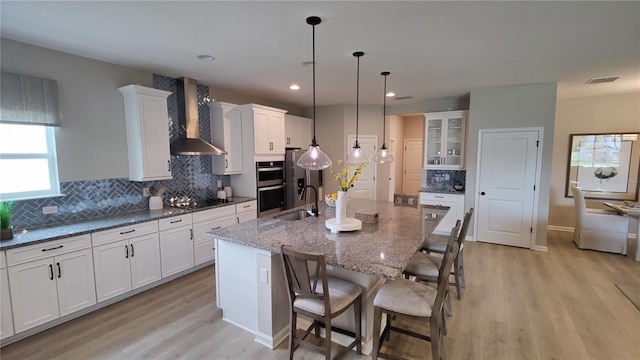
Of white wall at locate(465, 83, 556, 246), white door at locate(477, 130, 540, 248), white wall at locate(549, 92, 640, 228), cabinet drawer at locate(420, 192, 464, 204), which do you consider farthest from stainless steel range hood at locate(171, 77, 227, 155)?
white wall at locate(549, 92, 640, 228)

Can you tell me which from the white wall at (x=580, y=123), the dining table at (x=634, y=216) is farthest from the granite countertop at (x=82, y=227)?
the white wall at (x=580, y=123)

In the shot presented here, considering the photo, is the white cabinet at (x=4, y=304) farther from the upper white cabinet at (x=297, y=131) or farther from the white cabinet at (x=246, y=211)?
the upper white cabinet at (x=297, y=131)

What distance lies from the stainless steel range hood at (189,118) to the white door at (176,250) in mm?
1077

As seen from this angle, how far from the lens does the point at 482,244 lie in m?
4.98

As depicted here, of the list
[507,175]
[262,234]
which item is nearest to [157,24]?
[262,234]

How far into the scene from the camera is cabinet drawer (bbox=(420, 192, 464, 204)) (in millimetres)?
5281

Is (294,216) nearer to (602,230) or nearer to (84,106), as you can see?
(84,106)

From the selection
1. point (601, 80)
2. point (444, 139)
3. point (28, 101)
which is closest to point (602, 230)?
point (601, 80)

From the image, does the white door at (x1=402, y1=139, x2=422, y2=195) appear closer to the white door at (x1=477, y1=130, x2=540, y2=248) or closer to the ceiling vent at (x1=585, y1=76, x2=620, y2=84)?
the white door at (x1=477, y1=130, x2=540, y2=248)

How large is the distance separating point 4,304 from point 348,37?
3680 millimetres

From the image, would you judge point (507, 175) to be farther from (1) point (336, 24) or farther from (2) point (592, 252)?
(1) point (336, 24)

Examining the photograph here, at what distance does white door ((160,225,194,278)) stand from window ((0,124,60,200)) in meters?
1.19

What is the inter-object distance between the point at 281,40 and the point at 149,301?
3.07 meters

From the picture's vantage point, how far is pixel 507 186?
4832mm
